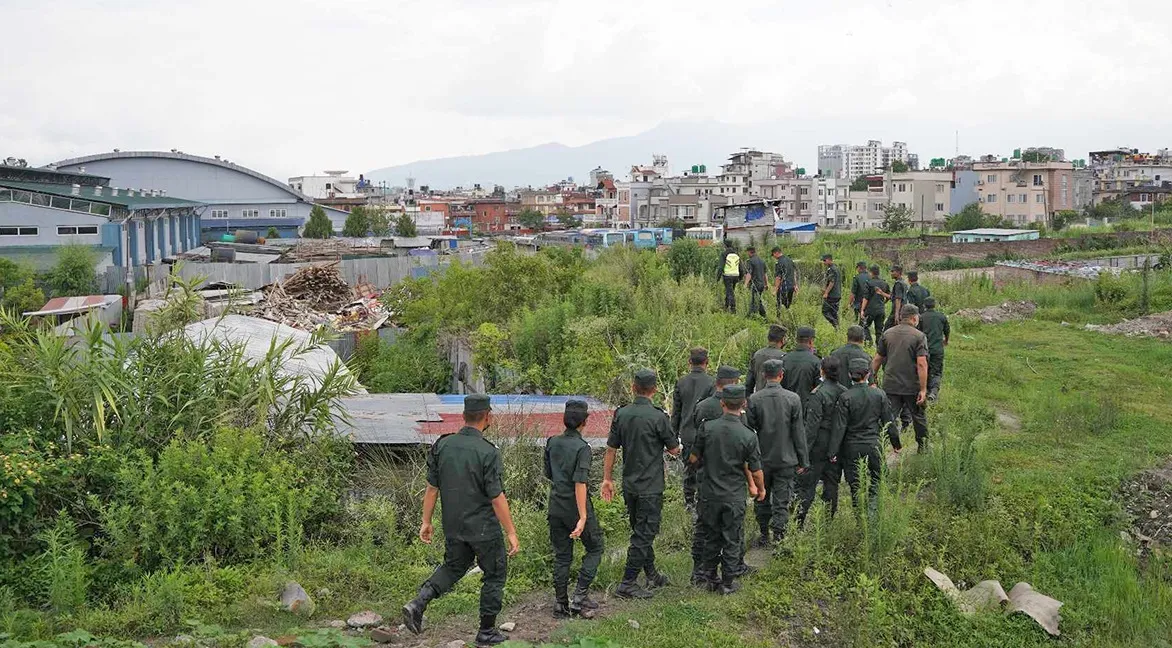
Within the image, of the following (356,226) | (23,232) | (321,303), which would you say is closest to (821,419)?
(321,303)

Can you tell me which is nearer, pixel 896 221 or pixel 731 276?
pixel 731 276

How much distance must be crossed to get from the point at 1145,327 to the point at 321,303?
62.3ft

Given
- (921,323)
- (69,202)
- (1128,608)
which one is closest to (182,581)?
(1128,608)

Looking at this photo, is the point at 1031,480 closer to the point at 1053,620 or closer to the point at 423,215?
the point at 1053,620

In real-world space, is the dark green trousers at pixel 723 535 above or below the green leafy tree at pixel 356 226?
below

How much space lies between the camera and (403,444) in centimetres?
1047

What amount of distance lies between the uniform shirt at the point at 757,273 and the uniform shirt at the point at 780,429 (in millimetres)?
9279

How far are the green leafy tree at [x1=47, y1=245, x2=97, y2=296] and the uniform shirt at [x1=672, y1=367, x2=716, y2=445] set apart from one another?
32.9m

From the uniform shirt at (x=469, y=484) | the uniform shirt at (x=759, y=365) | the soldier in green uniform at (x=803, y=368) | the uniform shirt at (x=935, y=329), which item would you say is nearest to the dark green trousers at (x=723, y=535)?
the uniform shirt at (x=759, y=365)

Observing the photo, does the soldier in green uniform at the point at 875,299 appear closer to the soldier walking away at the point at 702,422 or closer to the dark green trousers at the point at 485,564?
the soldier walking away at the point at 702,422

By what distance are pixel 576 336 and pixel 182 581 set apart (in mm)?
8078

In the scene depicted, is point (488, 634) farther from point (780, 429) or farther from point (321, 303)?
point (321, 303)

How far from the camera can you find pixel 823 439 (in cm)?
788

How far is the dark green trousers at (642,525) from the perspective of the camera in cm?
703
